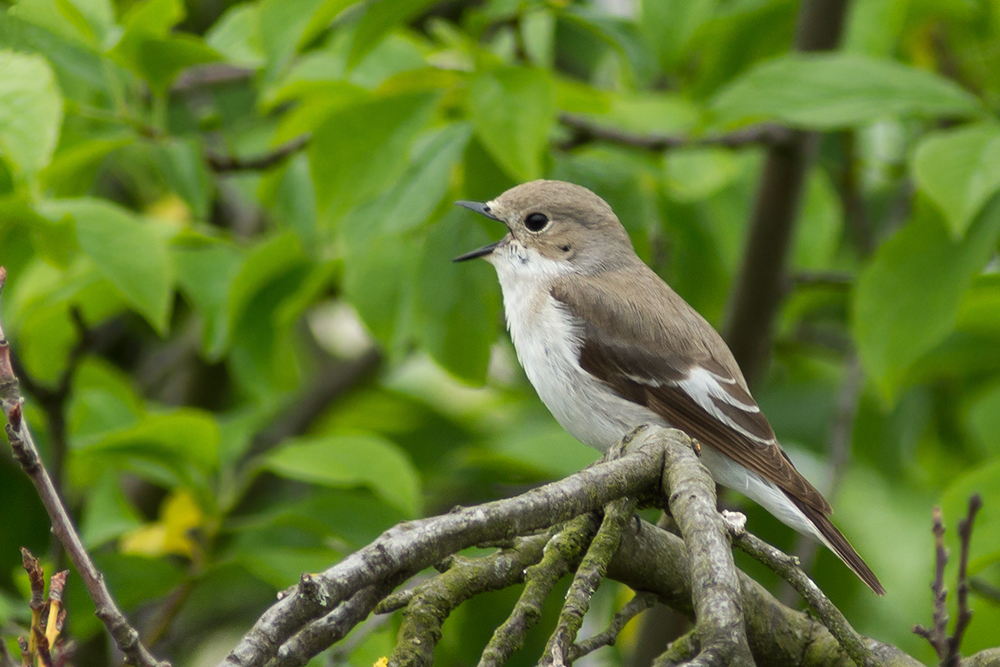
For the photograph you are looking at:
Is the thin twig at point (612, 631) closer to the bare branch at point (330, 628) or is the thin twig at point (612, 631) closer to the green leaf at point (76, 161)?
the bare branch at point (330, 628)

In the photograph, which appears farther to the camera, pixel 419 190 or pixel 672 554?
pixel 419 190

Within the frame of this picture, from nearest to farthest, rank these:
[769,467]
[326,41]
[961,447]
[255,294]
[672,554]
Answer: [672,554]
[769,467]
[255,294]
[326,41]
[961,447]

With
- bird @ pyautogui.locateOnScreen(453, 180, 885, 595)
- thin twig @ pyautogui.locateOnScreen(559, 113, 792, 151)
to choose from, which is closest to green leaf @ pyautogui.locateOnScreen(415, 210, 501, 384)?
bird @ pyautogui.locateOnScreen(453, 180, 885, 595)

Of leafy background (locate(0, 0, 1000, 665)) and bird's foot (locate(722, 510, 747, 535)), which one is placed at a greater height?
leafy background (locate(0, 0, 1000, 665))

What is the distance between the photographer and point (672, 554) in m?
2.54

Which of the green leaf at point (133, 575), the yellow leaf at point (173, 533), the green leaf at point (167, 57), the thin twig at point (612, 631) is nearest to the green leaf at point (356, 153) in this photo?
the green leaf at point (167, 57)

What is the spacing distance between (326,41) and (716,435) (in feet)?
9.82

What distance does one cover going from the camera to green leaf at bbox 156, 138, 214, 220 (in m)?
4.03

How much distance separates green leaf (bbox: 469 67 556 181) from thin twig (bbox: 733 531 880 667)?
1.64m

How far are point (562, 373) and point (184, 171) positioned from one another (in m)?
1.63

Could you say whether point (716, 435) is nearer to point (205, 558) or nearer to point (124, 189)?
point (205, 558)

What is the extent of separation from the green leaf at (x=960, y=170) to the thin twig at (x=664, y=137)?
1134 mm

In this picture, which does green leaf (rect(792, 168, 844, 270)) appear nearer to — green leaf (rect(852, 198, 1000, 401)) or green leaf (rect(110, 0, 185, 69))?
green leaf (rect(852, 198, 1000, 401))

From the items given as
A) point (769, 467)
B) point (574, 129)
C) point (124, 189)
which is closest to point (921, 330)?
point (769, 467)
